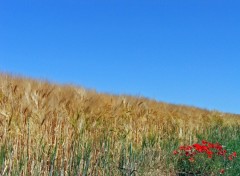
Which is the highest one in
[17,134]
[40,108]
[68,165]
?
[40,108]

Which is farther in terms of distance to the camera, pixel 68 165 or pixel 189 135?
pixel 189 135

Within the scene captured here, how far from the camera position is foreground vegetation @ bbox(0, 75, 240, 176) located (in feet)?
14.8

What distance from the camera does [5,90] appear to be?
4906 millimetres

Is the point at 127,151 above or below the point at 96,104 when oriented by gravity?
below

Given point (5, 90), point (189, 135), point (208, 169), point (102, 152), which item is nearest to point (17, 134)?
point (5, 90)

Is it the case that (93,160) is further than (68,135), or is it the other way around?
(93,160)

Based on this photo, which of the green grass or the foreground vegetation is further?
the foreground vegetation

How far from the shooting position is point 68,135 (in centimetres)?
518

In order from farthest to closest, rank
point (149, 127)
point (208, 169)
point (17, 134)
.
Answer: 1. point (149, 127)
2. point (208, 169)
3. point (17, 134)

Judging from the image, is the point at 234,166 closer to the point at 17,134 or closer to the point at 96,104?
the point at 96,104

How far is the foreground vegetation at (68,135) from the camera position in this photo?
4.50m

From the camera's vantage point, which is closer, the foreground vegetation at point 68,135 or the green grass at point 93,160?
the green grass at point 93,160

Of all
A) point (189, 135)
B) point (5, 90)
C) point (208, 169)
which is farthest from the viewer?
point (189, 135)

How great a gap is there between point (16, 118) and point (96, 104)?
4.95 feet
